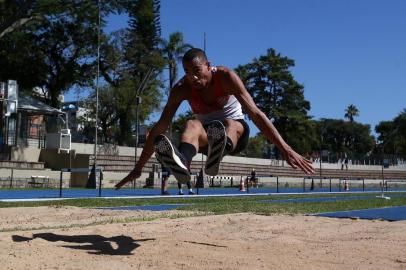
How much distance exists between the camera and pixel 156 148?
18.5 ft

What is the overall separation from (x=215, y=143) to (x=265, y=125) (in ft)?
2.23

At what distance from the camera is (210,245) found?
261 inches

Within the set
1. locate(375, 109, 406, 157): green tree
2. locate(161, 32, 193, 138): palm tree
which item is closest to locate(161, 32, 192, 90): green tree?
locate(161, 32, 193, 138): palm tree

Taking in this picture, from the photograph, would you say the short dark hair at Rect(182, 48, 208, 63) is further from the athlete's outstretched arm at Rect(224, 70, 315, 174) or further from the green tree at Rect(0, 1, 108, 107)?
the green tree at Rect(0, 1, 108, 107)

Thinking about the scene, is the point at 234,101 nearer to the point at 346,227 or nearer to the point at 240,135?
the point at 240,135

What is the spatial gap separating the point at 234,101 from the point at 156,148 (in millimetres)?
1239

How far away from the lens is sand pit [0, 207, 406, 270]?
5449mm

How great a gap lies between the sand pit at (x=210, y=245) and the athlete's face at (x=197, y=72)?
1.89 m

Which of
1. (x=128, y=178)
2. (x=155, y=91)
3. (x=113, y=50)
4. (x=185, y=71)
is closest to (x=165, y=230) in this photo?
(x=128, y=178)

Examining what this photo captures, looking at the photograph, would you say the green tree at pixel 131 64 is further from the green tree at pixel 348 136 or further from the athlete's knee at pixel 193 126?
the green tree at pixel 348 136

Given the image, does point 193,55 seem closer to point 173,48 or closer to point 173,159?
Result: point 173,159

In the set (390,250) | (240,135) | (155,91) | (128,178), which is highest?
(155,91)

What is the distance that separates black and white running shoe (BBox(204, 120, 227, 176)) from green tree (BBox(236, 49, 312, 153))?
5474 cm

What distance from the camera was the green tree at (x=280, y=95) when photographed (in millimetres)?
60969
